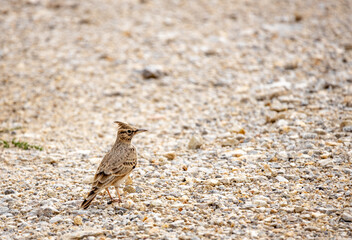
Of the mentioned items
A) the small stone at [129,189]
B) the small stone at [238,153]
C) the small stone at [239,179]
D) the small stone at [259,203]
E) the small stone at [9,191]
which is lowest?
the small stone at [129,189]

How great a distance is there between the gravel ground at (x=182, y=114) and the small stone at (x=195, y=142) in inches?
1.7

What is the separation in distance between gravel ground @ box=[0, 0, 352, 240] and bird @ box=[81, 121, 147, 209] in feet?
1.08

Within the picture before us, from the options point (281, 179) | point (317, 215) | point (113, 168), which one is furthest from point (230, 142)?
point (317, 215)

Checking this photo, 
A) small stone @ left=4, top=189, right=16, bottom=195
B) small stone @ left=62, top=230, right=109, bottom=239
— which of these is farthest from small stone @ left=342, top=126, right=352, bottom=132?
small stone @ left=4, top=189, right=16, bottom=195

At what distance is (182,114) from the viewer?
36.7 feet

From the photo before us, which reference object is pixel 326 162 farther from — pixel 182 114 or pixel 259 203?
pixel 182 114

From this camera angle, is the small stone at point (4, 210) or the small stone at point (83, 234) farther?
the small stone at point (4, 210)

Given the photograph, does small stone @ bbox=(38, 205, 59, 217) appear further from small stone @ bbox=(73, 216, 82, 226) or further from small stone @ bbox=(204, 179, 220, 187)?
small stone @ bbox=(204, 179, 220, 187)

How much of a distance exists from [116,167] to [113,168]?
0.06 m

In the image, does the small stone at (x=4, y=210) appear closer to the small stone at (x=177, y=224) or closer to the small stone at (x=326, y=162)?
the small stone at (x=177, y=224)

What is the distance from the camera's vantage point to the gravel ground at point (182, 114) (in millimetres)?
6270

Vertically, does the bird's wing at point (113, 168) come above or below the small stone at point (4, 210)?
above

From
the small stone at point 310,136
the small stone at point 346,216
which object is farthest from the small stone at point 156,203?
the small stone at point 310,136

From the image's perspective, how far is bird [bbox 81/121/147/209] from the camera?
6.53 metres
